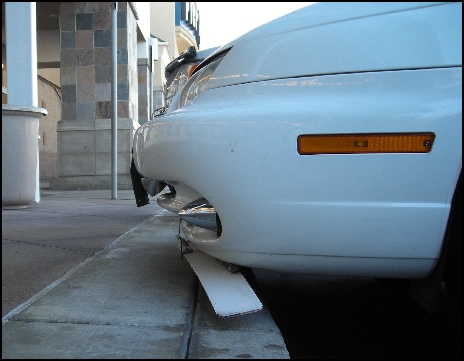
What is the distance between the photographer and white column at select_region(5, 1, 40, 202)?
22.6 feet

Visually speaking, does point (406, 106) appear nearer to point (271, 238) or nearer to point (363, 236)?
point (363, 236)

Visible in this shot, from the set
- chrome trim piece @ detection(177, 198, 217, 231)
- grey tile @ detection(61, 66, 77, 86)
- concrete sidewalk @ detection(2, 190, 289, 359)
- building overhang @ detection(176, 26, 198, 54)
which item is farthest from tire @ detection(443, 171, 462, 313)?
building overhang @ detection(176, 26, 198, 54)

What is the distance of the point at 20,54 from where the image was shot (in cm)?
693

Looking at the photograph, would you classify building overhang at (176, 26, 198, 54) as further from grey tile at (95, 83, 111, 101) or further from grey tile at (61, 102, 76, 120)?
grey tile at (61, 102, 76, 120)

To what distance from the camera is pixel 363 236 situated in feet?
5.48

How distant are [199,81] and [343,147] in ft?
2.94

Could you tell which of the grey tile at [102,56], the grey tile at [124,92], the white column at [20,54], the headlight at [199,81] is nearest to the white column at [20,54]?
the white column at [20,54]

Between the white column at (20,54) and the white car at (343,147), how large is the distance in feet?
19.4

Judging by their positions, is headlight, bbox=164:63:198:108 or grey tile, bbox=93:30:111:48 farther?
grey tile, bbox=93:30:111:48

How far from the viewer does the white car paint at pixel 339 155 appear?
5.33 feet

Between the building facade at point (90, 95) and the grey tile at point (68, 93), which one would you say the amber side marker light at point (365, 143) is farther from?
the grey tile at point (68, 93)

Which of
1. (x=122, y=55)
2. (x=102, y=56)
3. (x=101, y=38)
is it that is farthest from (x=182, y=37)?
(x=102, y=56)

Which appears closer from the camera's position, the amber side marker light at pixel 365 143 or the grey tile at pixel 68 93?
the amber side marker light at pixel 365 143

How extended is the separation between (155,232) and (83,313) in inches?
88.6
